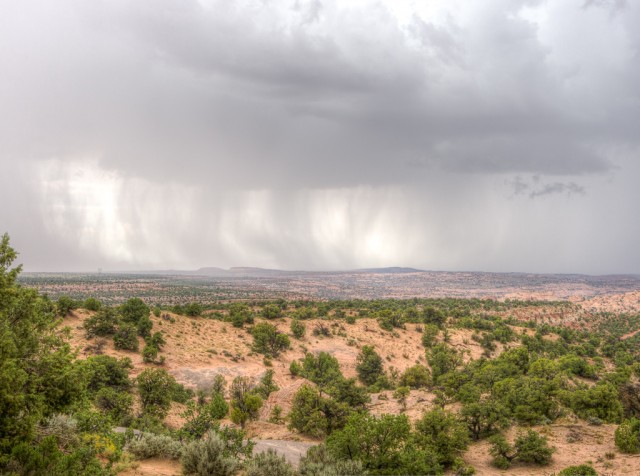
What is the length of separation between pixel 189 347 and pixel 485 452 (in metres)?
41.9

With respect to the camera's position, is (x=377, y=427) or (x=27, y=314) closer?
(x=27, y=314)

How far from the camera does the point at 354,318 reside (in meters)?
79.0

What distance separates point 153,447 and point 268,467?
243 inches

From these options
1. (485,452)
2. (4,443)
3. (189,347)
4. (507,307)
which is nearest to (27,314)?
(4,443)

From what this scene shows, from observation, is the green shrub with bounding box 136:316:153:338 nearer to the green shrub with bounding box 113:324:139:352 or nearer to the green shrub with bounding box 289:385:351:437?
the green shrub with bounding box 113:324:139:352

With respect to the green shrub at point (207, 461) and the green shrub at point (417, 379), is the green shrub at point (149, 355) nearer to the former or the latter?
the green shrub at point (417, 379)

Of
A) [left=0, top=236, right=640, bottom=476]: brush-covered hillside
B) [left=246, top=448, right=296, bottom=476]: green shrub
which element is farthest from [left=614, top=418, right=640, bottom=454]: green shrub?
[left=246, top=448, right=296, bottom=476]: green shrub

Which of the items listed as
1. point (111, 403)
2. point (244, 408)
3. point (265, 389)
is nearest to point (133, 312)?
point (265, 389)

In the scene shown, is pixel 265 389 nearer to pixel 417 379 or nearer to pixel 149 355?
pixel 149 355

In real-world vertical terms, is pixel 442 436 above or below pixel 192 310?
below

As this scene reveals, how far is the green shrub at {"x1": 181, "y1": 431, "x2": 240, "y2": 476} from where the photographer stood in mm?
14712

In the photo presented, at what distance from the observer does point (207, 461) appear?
14.8m

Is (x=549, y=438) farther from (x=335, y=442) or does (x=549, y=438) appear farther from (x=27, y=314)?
(x=27, y=314)

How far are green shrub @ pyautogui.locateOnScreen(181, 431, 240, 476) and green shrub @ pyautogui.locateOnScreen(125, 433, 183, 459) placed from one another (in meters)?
1.94
